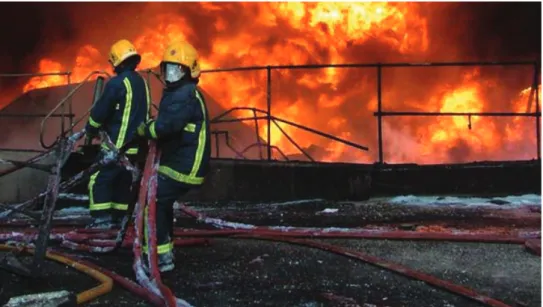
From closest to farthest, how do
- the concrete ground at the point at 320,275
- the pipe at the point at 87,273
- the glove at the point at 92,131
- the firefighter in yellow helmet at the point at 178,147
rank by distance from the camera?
the pipe at the point at 87,273
the concrete ground at the point at 320,275
the firefighter in yellow helmet at the point at 178,147
the glove at the point at 92,131

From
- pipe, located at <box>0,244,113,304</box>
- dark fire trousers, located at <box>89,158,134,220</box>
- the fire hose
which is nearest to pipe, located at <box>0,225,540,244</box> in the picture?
the fire hose

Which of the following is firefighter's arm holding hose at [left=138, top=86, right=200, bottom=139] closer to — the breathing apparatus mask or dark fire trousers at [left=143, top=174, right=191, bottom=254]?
the breathing apparatus mask

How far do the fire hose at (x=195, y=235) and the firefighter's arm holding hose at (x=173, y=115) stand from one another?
13 cm

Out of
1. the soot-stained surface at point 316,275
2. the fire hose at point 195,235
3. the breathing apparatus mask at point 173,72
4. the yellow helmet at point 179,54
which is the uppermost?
the yellow helmet at point 179,54

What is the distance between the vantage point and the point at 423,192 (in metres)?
7.97

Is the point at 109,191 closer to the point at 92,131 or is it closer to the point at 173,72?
the point at 92,131

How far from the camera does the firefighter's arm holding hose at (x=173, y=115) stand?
397 centimetres

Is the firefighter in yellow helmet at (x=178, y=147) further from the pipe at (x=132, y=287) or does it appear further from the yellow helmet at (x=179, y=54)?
the pipe at (x=132, y=287)

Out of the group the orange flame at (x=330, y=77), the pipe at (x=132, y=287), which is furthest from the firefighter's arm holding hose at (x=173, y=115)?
the orange flame at (x=330, y=77)

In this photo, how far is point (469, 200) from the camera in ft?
25.2

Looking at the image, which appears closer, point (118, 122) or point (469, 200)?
point (118, 122)

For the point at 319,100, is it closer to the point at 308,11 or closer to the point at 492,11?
the point at 308,11

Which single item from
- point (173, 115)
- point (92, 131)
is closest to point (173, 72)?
point (173, 115)

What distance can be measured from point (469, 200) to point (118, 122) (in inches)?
179
